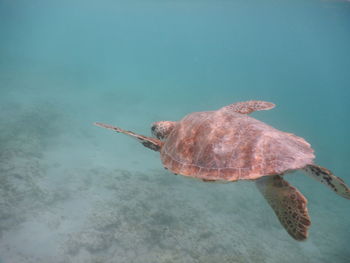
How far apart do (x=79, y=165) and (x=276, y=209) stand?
9.26 meters

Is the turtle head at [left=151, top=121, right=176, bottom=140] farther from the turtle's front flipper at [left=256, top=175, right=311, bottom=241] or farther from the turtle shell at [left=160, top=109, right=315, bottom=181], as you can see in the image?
the turtle's front flipper at [left=256, top=175, right=311, bottom=241]

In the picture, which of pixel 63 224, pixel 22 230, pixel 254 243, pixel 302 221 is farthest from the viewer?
pixel 254 243

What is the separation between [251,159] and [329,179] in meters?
0.84

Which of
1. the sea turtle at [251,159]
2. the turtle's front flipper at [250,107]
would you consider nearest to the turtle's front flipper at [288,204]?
the sea turtle at [251,159]

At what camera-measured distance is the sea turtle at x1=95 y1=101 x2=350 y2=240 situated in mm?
2799

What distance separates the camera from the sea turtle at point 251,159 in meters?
2.80

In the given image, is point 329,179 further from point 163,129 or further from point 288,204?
point 163,129

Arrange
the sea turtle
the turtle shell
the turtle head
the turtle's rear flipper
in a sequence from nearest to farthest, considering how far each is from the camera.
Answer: the turtle's rear flipper
the sea turtle
the turtle shell
the turtle head

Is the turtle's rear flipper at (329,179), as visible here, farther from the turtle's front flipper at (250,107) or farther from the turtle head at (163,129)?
the turtle head at (163,129)

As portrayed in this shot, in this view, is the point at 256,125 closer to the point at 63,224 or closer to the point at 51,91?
the point at 63,224

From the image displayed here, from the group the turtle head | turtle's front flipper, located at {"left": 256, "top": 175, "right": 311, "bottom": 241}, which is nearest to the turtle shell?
turtle's front flipper, located at {"left": 256, "top": 175, "right": 311, "bottom": 241}

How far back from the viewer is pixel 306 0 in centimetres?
2269

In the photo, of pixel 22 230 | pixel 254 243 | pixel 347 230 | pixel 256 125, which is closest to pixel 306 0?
pixel 347 230

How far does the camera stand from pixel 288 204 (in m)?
2.92
